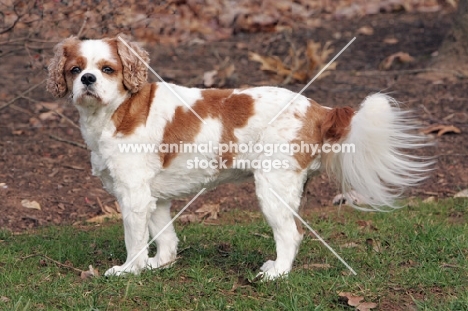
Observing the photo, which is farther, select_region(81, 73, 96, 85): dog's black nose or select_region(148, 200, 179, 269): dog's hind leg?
select_region(148, 200, 179, 269): dog's hind leg

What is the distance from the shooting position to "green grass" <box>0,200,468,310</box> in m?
5.05

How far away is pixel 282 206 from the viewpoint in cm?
554

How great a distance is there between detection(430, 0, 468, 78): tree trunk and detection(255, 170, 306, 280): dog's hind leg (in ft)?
18.5

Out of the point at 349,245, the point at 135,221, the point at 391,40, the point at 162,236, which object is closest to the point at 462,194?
the point at 349,245

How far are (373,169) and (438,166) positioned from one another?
118 inches

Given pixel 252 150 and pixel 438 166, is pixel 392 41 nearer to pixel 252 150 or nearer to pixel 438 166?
pixel 438 166

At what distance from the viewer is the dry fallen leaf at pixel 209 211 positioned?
7.42m

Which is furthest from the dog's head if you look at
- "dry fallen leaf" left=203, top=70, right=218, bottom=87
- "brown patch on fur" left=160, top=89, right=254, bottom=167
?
"dry fallen leaf" left=203, top=70, right=218, bottom=87

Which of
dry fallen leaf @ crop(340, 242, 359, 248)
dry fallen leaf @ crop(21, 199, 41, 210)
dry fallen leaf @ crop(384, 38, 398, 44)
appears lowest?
dry fallen leaf @ crop(384, 38, 398, 44)

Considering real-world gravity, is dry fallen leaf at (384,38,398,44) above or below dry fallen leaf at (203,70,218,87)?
below

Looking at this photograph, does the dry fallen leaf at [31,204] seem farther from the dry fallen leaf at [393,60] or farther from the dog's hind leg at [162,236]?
the dry fallen leaf at [393,60]

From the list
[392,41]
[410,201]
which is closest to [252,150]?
[410,201]

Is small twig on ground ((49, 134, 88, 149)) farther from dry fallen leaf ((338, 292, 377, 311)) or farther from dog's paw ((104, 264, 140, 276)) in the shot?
dry fallen leaf ((338, 292, 377, 311))

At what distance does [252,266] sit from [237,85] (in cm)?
499
